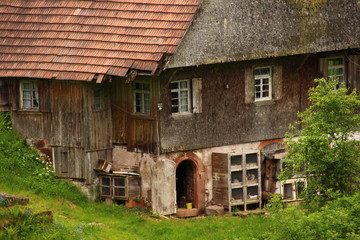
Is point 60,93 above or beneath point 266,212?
above

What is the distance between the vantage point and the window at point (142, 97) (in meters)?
33.1

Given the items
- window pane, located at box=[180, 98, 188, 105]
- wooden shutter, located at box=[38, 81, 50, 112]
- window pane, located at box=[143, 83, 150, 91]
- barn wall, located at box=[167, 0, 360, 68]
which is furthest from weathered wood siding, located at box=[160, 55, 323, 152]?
wooden shutter, located at box=[38, 81, 50, 112]

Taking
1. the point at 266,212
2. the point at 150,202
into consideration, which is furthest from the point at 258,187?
the point at 150,202

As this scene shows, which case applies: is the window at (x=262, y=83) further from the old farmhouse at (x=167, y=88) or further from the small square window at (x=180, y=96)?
the small square window at (x=180, y=96)

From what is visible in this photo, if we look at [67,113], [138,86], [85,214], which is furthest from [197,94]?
[85,214]

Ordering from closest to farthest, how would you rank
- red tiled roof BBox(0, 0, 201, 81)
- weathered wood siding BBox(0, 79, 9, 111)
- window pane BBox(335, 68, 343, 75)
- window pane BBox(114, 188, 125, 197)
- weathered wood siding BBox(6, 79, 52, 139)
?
red tiled roof BBox(0, 0, 201, 81), window pane BBox(114, 188, 125, 197), weathered wood siding BBox(6, 79, 52, 139), weathered wood siding BBox(0, 79, 9, 111), window pane BBox(335, 68, 343, 75)

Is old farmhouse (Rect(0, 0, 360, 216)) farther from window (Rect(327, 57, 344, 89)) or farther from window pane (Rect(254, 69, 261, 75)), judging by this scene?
window (Rect(327, 57, 344, 89))

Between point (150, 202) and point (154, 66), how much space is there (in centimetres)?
430

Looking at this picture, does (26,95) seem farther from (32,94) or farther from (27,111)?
(27,111)

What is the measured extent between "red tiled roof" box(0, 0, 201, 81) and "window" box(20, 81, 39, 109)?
0.78m

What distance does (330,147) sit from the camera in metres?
29.4

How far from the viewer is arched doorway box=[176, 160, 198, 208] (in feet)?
112

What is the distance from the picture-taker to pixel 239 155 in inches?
1341

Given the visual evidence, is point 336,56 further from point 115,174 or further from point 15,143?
point 15,143
